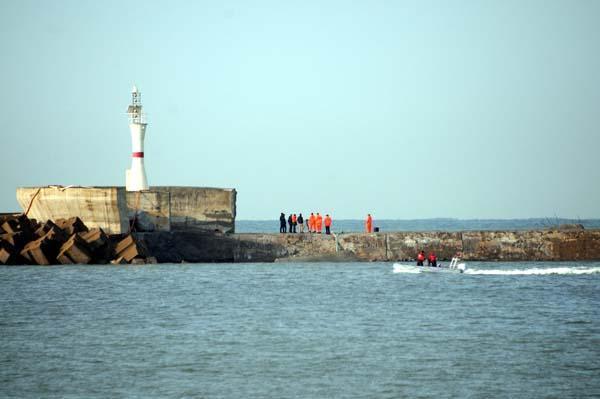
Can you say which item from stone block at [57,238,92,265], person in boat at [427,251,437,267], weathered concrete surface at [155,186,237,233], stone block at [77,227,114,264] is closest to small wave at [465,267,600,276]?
person in boat at [427,251,437,267]

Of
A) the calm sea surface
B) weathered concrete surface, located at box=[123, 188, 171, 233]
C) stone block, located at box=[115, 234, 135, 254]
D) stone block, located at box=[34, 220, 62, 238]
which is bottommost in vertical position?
the calm sea surface

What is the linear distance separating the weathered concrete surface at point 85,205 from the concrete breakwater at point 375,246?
4.06 feet

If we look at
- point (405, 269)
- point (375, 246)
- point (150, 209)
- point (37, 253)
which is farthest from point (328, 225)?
point (37, 253)

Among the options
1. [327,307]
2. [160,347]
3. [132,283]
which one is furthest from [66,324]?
[132,283]

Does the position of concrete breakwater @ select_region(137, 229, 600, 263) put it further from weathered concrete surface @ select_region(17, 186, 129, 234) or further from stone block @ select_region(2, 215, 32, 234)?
stone block @ select_region(2, 215, 32, 234)

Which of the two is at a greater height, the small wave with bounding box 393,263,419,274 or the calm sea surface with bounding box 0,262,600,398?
the small wave with bounding box 393,263,419,274

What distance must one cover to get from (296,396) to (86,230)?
857 inches

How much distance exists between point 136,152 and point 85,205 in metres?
4.01

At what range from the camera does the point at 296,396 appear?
16.3m

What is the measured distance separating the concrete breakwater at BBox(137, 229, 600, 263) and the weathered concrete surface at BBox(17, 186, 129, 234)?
1237 mm

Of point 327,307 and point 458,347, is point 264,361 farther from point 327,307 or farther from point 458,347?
point 327,307

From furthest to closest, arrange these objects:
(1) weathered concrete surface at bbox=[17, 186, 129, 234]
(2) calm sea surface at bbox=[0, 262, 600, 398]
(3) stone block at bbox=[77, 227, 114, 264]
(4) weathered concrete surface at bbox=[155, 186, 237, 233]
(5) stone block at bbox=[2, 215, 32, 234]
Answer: (4) weathered concrete surface at bbox=[155, 186, 237, 233] → (5) stone block at bbox=[2, 215, 32, 234] → (1) weathered concrete surface at bbox=[17, 186, 129, 234] → (3) stone block at bbox=[77, 227, 114, 264] → (2) calm sea surface at bbox=[0, 262, 600, 398]

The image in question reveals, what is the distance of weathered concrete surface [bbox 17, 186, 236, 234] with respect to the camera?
3672 centimetres

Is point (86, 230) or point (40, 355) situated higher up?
point (86, 230)
